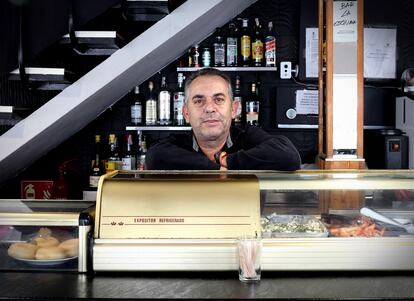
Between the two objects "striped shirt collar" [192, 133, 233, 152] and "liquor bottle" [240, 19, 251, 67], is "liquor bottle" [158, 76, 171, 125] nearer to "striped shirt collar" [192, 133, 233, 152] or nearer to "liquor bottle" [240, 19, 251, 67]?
"liquor bottle" [240, 19, 251, 67]

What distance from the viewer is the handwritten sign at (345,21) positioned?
395cm

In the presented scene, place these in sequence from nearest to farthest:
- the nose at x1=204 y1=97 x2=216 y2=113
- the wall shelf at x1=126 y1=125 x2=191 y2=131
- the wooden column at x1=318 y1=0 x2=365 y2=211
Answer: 1. the nose at x1=204 y1=97 x2=216 y2=113
2. the wooden column at x1=318 y1=0 x2=365 y2=211
3. the wall shelf at x1=126 y1=125 x2=191 y2=131

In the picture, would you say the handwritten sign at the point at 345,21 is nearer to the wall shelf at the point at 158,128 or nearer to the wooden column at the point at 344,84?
the wooden column at the point at 344,84

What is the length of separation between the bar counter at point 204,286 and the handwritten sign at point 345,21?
93.8 inches

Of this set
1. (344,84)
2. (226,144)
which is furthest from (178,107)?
(226,144)

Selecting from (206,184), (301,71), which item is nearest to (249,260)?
(206,184)

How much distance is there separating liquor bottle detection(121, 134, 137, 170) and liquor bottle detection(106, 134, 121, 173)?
5 cm

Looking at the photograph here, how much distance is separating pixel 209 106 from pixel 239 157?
35cm

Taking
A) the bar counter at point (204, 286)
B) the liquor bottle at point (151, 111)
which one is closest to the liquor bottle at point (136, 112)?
the liquor bottle at point (151, 111)

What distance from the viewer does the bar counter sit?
5.39 ft

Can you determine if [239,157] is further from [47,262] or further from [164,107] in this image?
[164,107]

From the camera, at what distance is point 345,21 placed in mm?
3955

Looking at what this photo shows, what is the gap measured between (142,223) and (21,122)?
2.20 m

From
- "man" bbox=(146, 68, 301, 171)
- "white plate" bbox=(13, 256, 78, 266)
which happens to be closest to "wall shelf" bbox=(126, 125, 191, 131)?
"man" bbox=(146, 68, 301, 171)
